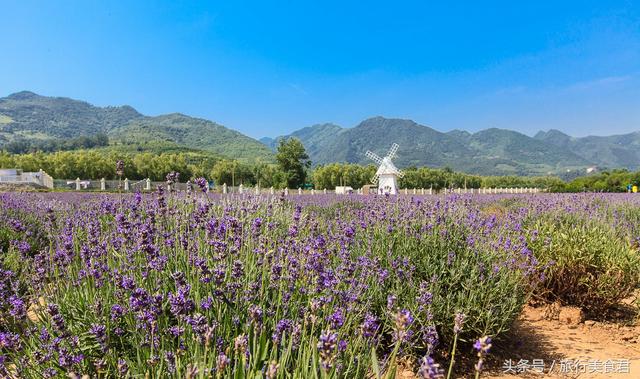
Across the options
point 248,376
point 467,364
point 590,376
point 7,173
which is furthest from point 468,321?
point 7,173

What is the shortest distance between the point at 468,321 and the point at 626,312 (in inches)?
131

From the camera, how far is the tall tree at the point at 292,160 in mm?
55250

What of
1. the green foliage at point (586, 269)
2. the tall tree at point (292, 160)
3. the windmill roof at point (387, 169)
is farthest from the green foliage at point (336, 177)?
the green foliage at point (586, 269)

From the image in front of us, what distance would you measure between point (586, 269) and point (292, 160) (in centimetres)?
5129

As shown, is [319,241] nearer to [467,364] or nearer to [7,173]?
[467,364]

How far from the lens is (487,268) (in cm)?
413

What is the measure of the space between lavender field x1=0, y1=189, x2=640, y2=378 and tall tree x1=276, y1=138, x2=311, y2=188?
160ft

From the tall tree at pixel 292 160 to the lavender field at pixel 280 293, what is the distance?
48.7m

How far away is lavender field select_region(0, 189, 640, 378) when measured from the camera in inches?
78.1

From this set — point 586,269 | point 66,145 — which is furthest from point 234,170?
point 66,145

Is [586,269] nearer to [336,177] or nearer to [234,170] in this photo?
[234,170]

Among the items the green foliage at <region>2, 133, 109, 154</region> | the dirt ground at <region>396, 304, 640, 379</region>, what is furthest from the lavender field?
the green foliage at <region>2, 133, 109, 154</region>

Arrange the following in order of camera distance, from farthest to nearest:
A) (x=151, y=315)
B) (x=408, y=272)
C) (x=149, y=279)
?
(x=408, y=272)
(x=149, y=279)
(x=151, y=315)

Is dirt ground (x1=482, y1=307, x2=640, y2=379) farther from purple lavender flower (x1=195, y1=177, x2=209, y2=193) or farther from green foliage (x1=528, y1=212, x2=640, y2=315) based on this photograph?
purple lavender flower (x1=195, y1=177, x2=209, y2=193)
